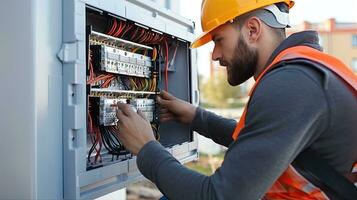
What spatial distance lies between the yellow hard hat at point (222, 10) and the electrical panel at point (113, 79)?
284mm

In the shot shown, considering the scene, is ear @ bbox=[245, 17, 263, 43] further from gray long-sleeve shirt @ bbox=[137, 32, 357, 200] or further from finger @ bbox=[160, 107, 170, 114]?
finger @ bbox=[160, 107, 170, 114]

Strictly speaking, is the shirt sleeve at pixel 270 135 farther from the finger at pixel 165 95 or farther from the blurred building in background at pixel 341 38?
the blurred building in background at pixel 341 38

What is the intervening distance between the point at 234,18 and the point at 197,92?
2.93 feet

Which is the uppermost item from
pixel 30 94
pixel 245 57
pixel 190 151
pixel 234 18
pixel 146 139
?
pixel 234 18

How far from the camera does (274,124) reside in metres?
1.05

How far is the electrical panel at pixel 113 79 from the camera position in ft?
4.00

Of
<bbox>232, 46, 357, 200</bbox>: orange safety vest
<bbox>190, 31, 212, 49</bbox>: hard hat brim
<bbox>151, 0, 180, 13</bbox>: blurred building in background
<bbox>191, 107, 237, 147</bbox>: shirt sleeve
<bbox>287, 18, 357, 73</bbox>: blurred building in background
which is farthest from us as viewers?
<bbox>287, 18, 357, 73</bbox>: blurred building in background

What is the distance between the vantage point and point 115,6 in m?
1.42

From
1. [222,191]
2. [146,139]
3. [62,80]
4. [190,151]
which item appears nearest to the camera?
[222,191]

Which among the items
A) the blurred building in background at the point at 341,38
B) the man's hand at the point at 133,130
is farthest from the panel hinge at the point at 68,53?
the blurred building in background at the point at 341,38

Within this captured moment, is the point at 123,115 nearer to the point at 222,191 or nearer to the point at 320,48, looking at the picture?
the point at 222,191

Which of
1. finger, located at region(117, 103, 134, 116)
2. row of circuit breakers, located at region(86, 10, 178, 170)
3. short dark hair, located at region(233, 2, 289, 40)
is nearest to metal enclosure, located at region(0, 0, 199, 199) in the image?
row of circuit breakers, located at region(86, 10, 178, 170)

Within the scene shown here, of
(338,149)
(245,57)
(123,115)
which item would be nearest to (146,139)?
(123,115)

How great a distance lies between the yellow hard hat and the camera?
4.43 feet
